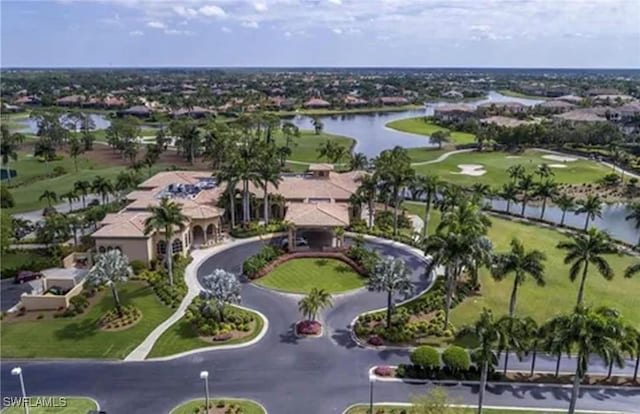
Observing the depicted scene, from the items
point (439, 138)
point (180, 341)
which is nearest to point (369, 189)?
point (180, 341)

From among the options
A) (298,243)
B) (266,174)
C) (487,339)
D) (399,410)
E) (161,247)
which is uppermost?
(266,174)

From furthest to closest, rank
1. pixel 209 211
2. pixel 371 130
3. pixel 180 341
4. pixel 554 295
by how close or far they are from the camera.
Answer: pixel 371 130, pixel 209 211, pixel 554 295, pixel 180 341

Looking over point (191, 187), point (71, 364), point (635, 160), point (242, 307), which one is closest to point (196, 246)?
point (191, 187)

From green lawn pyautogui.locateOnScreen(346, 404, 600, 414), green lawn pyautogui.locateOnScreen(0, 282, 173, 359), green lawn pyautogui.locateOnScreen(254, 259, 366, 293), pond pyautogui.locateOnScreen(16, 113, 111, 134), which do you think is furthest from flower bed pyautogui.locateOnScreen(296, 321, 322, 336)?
pond pyautogui.locateOnScreen(16, 113, 111, 134)

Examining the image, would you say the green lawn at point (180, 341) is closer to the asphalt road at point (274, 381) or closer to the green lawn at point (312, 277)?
the asphalt road at point (274, 381)

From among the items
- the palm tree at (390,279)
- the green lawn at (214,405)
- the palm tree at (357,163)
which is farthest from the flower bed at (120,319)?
the palm tree at (357,163)

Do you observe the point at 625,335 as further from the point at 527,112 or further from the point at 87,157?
the point at 527,112

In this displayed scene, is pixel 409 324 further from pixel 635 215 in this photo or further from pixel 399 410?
pixel 635 215

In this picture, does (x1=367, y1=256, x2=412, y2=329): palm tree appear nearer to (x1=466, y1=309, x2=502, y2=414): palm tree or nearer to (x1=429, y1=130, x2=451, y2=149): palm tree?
(x1=466, y1=309, x2=502, y2=414): palm tree
